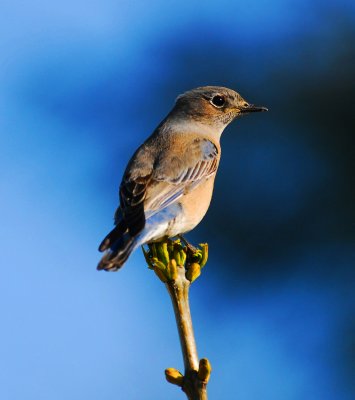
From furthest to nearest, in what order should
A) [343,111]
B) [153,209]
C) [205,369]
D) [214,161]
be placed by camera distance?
[343,111], [214,161], [153,209], [205,369]

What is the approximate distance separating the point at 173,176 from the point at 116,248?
4.30 ft

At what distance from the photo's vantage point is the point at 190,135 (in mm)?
5797

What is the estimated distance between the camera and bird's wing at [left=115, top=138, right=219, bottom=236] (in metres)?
4.47

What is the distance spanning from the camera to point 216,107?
6.27 meters

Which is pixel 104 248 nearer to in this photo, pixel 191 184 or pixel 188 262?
pixel 188 262

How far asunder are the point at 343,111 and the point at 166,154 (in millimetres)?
2852

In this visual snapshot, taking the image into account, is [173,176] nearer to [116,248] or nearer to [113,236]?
[113,236]

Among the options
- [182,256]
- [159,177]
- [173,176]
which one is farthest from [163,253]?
[173,176]

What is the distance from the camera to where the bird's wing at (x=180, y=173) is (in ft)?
15.6

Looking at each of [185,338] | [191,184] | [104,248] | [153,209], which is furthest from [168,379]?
[191,184]

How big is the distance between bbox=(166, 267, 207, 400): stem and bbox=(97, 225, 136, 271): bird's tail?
20.3 inches

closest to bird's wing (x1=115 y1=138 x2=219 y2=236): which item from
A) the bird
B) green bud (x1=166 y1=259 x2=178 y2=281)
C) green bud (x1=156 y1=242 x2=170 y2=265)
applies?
the bird

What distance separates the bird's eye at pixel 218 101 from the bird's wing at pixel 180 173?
25.7 inches

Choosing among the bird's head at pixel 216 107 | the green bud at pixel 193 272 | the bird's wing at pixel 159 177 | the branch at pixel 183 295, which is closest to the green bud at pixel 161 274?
the branch at pixel 183 295
